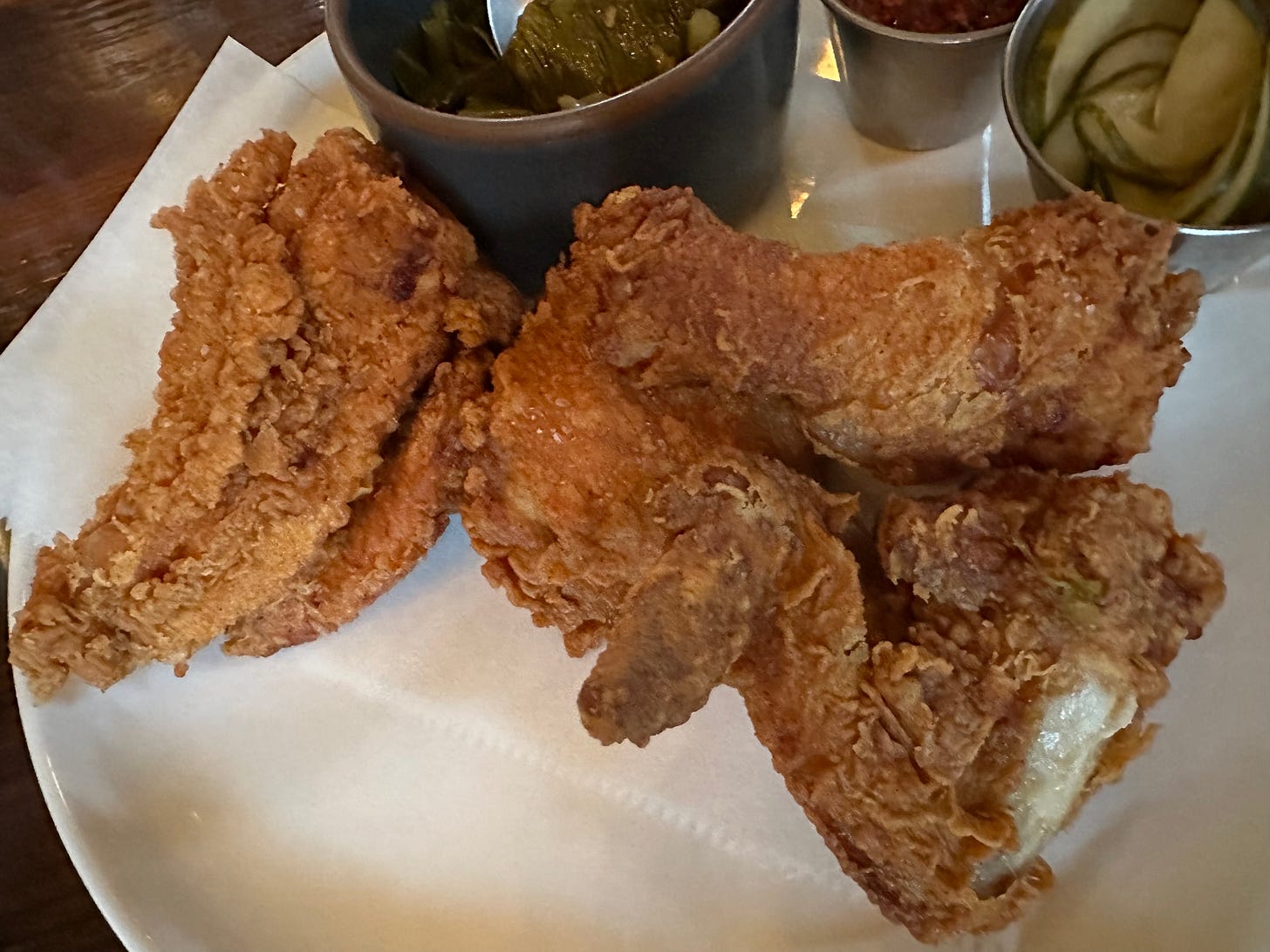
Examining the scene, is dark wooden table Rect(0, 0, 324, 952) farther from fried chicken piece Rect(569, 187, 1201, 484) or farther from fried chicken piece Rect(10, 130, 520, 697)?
fried chicken piece Rect(569, 187, 1201, 484)

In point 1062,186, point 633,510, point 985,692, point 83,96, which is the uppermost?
point 1062,186

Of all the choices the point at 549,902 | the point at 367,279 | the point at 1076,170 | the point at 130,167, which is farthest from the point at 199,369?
the point at 1076,170

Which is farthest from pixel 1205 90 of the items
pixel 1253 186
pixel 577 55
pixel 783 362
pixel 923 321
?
pixel 577 55

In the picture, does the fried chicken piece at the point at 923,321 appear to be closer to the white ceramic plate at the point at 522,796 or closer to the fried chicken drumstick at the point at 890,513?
the fried chicken drumstick at the point at 890,513

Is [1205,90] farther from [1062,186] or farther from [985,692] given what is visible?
[985,692]

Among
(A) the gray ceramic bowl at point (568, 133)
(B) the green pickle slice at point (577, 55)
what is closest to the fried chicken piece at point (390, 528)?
(A) the gray ceramic bowl at point (568, 133)
